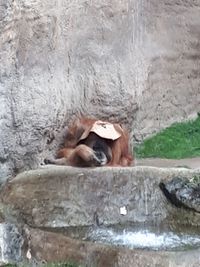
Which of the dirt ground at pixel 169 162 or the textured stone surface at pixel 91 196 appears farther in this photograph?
the dirt ground at pixel 169 162

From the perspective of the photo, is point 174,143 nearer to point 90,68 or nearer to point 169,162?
point 169,162

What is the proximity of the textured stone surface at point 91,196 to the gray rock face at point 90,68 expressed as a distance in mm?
387

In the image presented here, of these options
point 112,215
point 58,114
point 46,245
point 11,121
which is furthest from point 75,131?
point 46,245

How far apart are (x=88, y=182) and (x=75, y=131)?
84 cm

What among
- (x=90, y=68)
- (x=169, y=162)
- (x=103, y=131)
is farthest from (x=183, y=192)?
(x=90, y=68)

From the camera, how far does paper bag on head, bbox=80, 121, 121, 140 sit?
6980 millimetres

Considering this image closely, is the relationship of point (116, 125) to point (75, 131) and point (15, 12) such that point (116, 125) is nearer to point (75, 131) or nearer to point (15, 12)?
point (75, 131)

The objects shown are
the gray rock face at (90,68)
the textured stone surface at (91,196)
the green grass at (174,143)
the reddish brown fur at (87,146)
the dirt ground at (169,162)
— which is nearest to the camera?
the textured stone surface at (91,196)

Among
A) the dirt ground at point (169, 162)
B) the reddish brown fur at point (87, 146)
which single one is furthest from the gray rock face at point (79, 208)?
the dirt ground at point (169, 162)

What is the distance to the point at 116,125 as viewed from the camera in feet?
24.0

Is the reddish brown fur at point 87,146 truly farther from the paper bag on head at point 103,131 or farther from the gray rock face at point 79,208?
the gray rock face at point 79,208

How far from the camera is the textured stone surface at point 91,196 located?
612 centimetres

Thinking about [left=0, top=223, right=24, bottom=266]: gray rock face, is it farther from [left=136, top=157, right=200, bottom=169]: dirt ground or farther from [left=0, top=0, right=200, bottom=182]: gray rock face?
[left=136, top=157, right=200, bottom=169]: dirt ground

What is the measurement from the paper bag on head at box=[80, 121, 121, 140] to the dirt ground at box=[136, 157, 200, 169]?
1.58 feet
